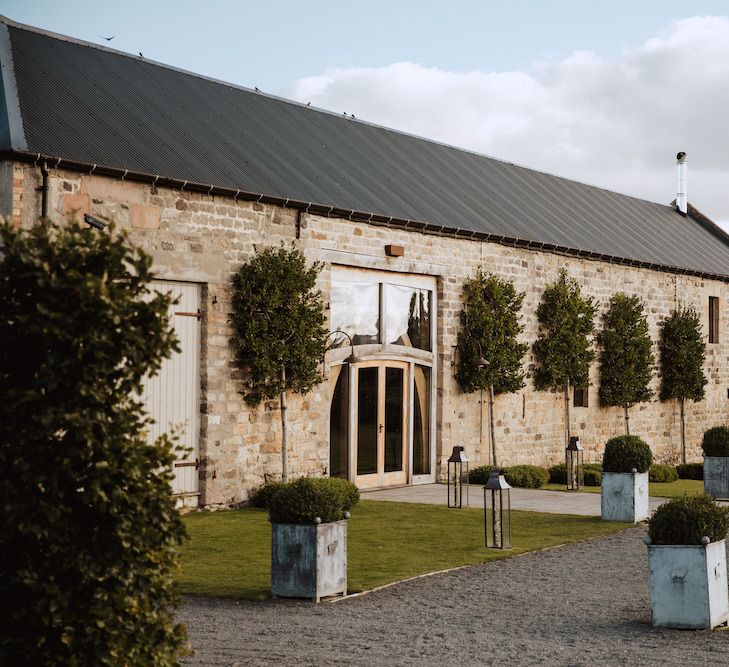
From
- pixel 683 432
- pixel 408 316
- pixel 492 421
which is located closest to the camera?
pixel 408 316

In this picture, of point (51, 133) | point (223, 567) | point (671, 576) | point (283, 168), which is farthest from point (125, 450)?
point (283, 168)

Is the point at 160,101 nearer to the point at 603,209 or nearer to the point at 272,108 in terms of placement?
the point at 272,108

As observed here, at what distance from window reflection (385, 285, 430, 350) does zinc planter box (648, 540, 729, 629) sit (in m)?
10.9

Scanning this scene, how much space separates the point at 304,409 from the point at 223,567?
603 centimetres

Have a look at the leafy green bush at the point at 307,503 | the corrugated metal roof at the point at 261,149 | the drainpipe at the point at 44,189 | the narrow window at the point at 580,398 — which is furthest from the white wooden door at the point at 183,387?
the narrow window at the point at 580,398

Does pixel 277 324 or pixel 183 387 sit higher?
pixel 277 324

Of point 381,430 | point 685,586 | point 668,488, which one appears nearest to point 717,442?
point 668,488

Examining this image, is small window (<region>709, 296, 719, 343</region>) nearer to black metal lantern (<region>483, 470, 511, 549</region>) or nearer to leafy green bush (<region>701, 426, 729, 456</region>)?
leafy green bush (<region>701, 426, 729, 456</region>)

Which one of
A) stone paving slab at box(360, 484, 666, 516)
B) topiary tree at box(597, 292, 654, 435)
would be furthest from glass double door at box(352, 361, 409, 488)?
topiary tree at box(597, 292, 654, 435)

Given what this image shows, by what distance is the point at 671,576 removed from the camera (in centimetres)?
831

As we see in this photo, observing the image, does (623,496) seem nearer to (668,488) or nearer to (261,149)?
(668,488)

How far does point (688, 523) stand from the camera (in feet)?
27.7

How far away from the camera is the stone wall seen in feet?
47.2

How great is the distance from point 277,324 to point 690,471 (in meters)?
13.5
